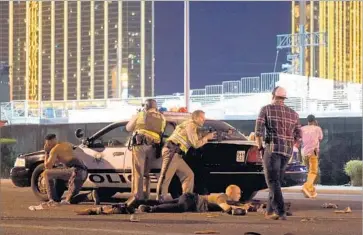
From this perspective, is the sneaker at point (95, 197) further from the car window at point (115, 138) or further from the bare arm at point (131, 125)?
the bare arm at point (131, 125)

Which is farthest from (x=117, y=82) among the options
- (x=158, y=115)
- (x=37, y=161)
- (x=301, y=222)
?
(x=301, y=222)

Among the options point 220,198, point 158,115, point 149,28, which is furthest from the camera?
point 149,28

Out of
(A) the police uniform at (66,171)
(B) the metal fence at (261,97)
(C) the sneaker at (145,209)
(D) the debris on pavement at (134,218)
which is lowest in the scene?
(D) the debris on pavement at (134,218)

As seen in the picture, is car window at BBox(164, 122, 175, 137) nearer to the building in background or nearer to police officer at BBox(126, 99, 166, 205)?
police officer at BBox(126, 99, 166, 205)

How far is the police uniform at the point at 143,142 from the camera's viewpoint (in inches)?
422

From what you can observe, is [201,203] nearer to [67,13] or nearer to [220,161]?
[220,161]

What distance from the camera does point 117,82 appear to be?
22.3 meters

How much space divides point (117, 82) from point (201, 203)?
1252 centimetres

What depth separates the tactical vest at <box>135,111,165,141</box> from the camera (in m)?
10.7

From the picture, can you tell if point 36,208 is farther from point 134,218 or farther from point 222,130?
point 222,130

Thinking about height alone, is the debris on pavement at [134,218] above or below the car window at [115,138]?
below

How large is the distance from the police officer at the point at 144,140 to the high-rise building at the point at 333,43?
27.7ft

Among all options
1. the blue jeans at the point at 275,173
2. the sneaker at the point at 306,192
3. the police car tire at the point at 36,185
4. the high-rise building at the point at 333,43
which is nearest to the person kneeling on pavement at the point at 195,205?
the blue jeans at the point at 275,173

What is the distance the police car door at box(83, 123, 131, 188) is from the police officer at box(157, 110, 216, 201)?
0.98 m
